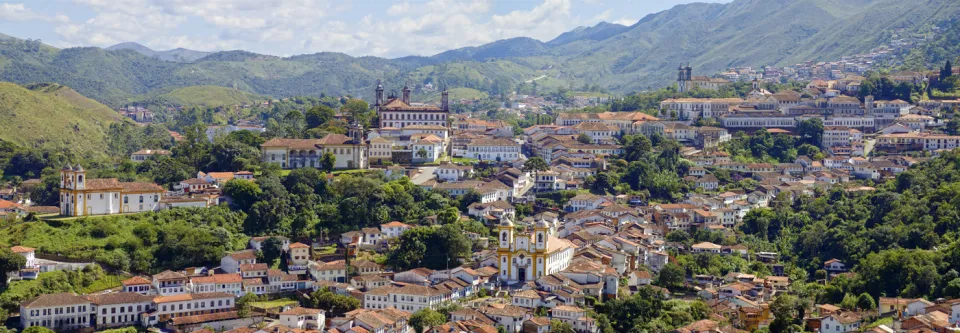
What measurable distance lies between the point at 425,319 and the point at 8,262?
13.5 metres

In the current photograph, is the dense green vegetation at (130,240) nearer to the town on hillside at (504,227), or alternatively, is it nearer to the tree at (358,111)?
the town on hillside at (504,227)

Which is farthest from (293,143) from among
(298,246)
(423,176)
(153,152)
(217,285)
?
(217,285)

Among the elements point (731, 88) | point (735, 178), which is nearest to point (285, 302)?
point (735, 178)

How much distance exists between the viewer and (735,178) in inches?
2136

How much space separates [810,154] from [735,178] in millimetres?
6293

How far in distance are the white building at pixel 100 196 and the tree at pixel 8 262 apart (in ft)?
18.6

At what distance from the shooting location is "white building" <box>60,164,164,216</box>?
4169cm

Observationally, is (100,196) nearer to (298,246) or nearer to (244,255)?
(244,255)

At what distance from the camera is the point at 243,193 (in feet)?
146

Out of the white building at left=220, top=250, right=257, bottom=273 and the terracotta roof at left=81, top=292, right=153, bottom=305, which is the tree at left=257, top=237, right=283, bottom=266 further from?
the terracotta roof at left=81, top=292, right=153, bottom=305

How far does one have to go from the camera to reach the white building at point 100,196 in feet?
137

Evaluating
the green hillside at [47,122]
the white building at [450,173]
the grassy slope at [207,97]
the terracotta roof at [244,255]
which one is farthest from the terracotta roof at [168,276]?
the grassy slope at [207,97]

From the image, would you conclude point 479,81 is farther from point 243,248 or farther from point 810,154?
point 243,248

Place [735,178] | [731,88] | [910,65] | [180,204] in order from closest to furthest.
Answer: [180,204]
[735,178]
[731,88]
[910,65]
